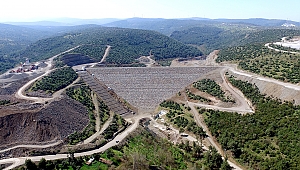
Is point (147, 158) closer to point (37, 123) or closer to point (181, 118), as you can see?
point (181, 118)

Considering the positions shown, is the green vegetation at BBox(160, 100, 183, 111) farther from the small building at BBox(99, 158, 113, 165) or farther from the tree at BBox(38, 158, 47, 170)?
the tree at BBox(38, 158, 47, 170)

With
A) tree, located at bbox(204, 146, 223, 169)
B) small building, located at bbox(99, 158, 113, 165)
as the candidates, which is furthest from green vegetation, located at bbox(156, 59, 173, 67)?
small building, located at bbox(99, 158, 113, 165)

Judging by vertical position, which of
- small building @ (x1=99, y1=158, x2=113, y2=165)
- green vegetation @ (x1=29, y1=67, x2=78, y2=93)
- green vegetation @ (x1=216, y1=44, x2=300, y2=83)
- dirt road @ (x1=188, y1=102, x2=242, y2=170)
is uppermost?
green vegetation @ (x1=216, y1=44, x2=300, y2=83)

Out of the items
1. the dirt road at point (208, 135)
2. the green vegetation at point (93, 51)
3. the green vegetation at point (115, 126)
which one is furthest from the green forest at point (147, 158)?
the green vegetation at point (93, 51)

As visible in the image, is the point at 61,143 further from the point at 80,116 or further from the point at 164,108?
the point at 164,108

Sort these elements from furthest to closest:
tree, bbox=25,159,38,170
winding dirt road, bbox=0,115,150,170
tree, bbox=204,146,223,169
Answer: tree, bbox=204,146,223,169 → winding dirt road, bbox=0,115,150,170 → tree, bbox=25,159,38,170

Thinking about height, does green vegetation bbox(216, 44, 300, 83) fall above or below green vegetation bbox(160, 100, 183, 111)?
above

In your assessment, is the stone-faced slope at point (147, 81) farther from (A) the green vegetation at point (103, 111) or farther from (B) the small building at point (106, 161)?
(B) the small building at point (106, 161)

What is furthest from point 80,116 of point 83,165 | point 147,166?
point 147,166
